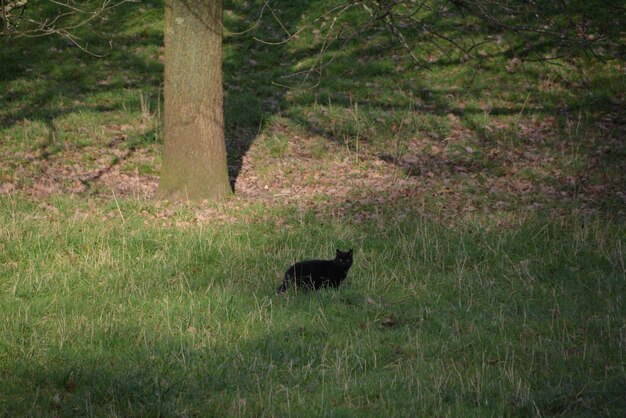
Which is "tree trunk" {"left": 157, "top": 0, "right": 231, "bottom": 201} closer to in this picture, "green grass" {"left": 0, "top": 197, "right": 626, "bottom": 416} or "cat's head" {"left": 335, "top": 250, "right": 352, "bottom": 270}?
"green grass" {"left": 0, "top": 197, "right": 626, "bottom": 416}

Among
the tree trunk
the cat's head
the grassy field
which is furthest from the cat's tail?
the tree trunk

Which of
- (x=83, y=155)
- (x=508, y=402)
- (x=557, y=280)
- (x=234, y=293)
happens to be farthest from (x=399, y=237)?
(x=83, y=155)

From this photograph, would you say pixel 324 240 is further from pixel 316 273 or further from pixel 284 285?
pixel 284 285

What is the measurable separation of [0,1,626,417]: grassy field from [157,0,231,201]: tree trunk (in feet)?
1.86

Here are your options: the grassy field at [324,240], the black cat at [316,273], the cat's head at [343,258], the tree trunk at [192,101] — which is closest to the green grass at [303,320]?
the grassy field at [324,240]

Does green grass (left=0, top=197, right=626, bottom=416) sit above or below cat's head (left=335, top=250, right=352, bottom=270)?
below

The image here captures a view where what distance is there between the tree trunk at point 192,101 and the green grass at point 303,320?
1647 millimetres

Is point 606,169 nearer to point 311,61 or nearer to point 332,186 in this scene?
point 332,186

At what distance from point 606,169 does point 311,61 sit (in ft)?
28.5

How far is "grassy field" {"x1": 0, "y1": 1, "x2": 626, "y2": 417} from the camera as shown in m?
6.31

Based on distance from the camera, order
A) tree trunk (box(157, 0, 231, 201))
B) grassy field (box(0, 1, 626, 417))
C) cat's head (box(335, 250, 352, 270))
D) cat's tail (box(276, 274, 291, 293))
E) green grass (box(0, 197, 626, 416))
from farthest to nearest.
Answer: tree trunk (box(157, 0, 231, 201))
cat's head (box(335, 250, 352, 270))
cat's tail (box(276, 274, 291, 293))
grassy field (box(0, 1, 626, 417))
green grass (box(0, 197, 626, 416))

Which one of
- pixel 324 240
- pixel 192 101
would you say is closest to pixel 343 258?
pixel 324 240

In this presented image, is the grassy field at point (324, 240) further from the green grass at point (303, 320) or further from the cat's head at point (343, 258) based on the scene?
the cat's head at point (343, 258)

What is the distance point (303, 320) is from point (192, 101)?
6.08 meters
